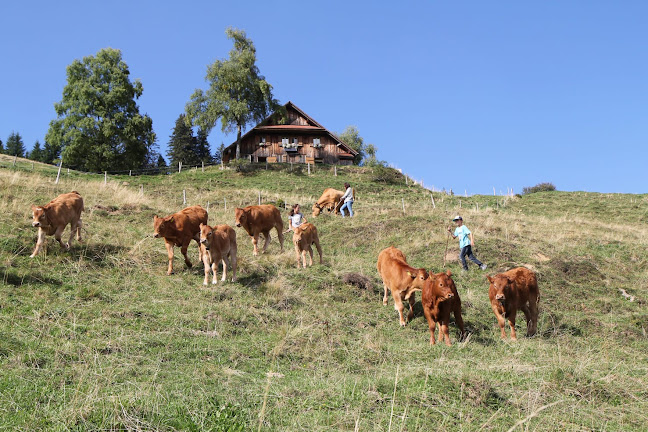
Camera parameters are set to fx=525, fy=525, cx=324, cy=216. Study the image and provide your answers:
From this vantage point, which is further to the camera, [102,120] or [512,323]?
[102,120]

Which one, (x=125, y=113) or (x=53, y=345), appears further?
(x=125, y=113)

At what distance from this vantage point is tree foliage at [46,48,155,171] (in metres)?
52.0

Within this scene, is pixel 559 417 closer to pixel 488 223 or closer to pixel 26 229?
pixel 26 229

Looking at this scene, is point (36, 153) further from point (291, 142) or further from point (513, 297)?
point (513, 297)

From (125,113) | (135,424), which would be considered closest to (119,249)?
(135,424)

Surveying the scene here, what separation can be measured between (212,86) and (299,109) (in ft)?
36.1

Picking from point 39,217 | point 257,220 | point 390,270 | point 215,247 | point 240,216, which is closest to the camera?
point 390,270

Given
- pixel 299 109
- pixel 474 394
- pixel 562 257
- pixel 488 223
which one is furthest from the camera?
pixel 299 109

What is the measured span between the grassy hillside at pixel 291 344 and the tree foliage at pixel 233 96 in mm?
34941

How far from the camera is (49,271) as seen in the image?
40.9 feet

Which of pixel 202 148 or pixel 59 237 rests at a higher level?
pixel 202 148

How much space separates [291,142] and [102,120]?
20.4 metres

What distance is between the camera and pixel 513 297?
38.9 feet

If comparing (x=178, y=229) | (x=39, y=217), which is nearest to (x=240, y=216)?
(x=178, y=229)
